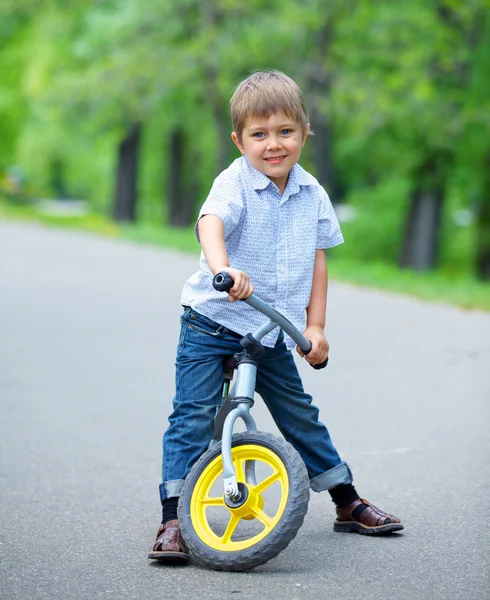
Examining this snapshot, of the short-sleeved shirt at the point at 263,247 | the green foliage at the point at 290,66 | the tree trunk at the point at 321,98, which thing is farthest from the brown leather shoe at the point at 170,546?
the tree trunk at the point at 321,98

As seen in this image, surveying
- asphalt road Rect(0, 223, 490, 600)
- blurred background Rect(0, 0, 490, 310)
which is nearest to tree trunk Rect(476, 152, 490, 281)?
blurred background Rect(0, 0, 490, 310)

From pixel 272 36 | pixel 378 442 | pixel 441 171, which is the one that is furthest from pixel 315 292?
pixel 441 171

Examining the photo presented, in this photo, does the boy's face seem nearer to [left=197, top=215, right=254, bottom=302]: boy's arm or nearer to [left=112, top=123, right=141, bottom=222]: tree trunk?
[left=197, top=215, right=254, bottom=302]: boy's arm

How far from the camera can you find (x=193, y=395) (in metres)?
4.12

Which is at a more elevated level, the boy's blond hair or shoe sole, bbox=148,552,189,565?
the boy's blond hair

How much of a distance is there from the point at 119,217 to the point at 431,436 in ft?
73.4

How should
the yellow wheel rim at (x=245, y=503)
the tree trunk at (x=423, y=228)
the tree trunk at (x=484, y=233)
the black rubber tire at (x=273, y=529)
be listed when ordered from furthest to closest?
the tree trunk at (x=423, y=228) → the tree trunk at (x=484, y=233) → the yellow wheel rim at (x=245, y=503) → the black rubber tire at (x=273, y=529)

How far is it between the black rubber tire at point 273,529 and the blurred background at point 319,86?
956 centimetres

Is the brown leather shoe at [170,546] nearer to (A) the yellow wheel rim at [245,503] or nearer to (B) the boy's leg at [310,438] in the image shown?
(A) the yellow wheel rim at [245,503]

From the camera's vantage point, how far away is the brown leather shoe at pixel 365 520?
440cm

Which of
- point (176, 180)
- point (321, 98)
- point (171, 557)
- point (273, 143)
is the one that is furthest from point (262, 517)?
point (176, 180)

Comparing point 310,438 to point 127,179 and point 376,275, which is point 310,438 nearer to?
point 376,275

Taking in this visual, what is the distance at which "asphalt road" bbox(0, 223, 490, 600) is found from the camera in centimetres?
386

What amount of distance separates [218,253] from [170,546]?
3.24ft
